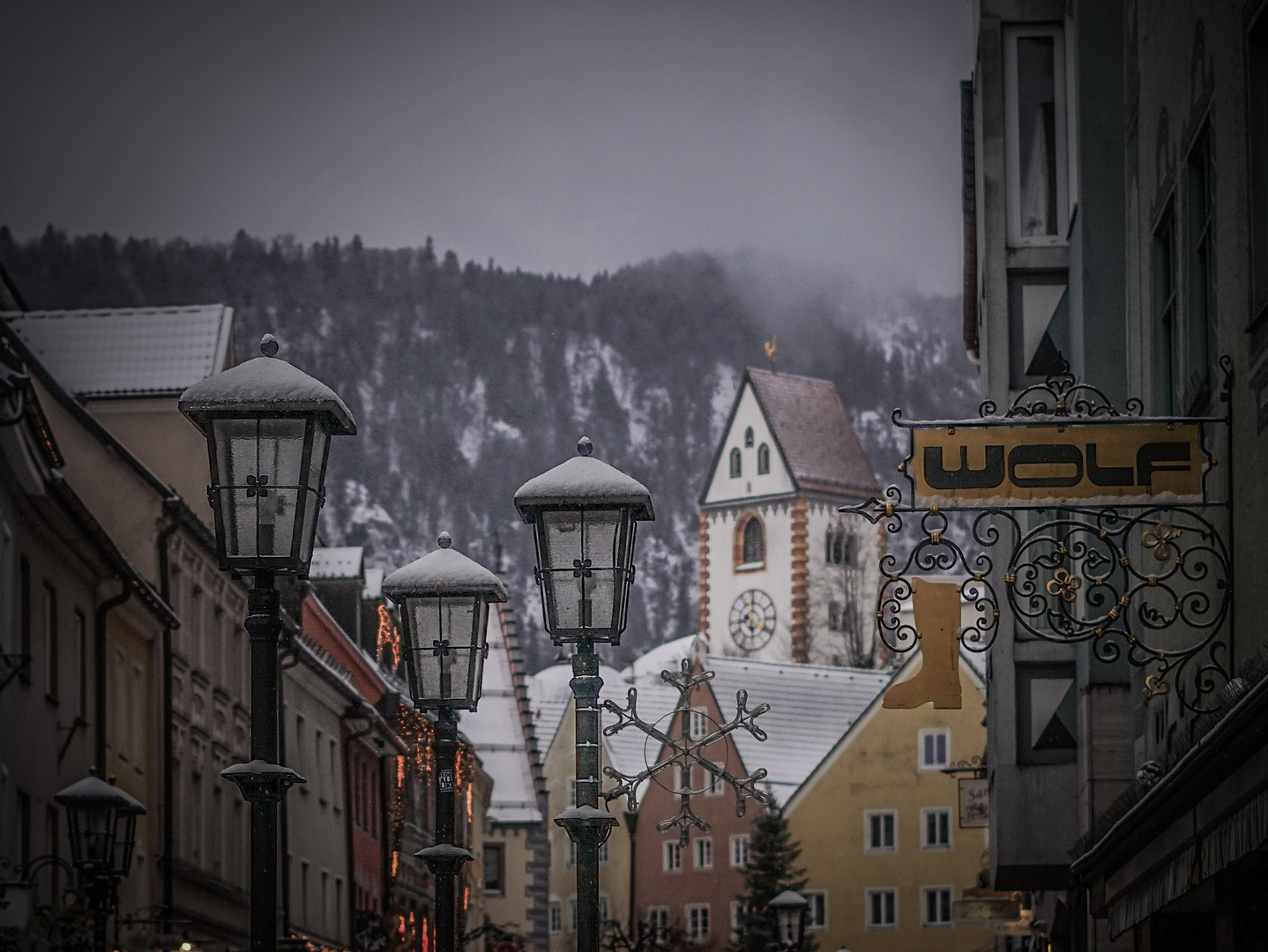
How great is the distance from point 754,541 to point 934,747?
278 feet

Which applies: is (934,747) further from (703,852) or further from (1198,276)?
(1198,276)

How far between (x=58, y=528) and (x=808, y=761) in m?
49.5

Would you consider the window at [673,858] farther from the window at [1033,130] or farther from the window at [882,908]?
the window at [1033,130]

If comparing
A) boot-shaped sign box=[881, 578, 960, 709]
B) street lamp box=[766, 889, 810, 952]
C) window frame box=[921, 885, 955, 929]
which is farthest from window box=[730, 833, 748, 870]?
boot-shaped sign box=[881, 578, 960, 709]

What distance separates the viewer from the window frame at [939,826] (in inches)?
2616

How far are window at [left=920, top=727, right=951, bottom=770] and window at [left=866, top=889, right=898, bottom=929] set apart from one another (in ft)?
11.3

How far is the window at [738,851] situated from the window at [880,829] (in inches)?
230

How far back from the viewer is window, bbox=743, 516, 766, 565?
150 m

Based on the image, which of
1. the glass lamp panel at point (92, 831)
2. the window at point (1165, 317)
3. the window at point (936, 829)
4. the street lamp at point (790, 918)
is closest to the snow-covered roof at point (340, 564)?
the street lamp at point (790, 918)

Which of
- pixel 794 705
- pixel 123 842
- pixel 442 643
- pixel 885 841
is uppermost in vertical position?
pixel 794 705

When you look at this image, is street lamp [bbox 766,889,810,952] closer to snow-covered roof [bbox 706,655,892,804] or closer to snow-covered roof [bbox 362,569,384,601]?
snow-covered roof [bbox 362,569,384,601]

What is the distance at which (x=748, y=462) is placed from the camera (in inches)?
5856

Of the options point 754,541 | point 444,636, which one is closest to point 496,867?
point 444,636

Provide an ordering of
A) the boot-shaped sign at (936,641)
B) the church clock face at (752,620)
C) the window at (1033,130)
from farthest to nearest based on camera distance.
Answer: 1. the church clock face at (752,620)
2. the window at (1033,130)
3. the boot-shaped sign at (936,641)
